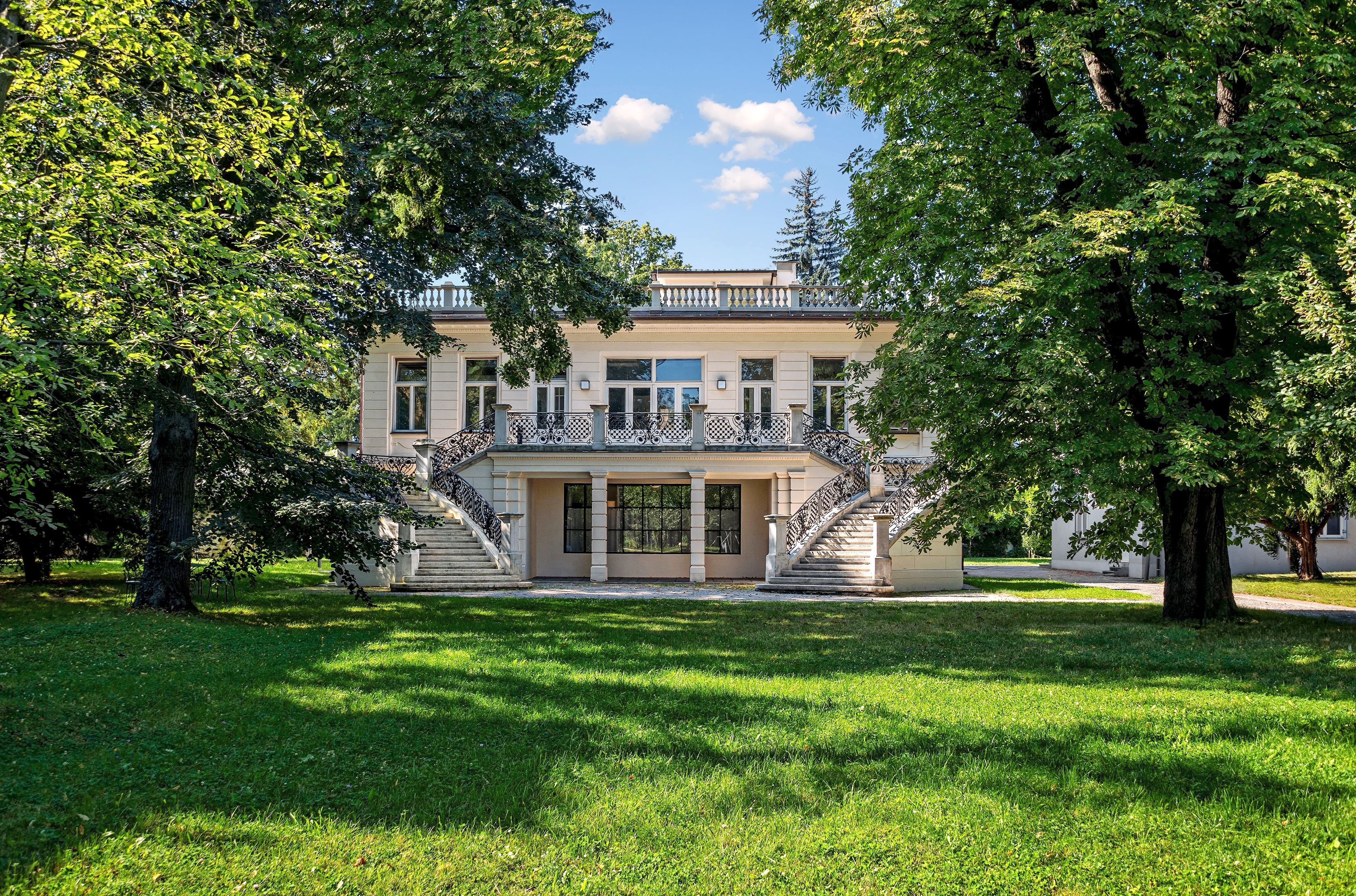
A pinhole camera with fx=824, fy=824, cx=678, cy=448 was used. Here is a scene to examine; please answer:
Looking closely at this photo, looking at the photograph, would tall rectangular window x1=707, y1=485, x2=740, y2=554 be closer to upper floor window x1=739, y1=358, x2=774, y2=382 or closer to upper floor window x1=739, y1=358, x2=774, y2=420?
upper floor window x1=739, y1=358, x2=774, y2=420

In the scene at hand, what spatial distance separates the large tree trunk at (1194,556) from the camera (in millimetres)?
12336

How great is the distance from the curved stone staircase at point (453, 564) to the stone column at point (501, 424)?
89.5 inches

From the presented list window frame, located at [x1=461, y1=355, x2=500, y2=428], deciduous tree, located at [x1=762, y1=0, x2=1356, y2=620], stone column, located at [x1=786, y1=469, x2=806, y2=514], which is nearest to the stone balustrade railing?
window frame, located at [x1=461, y1=355, x2=500, y2=428]

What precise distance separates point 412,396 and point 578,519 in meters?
6.15

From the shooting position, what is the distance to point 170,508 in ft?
41.2

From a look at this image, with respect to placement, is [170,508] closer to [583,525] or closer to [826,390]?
[583,525]

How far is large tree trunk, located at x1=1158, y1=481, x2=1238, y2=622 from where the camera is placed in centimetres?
1234

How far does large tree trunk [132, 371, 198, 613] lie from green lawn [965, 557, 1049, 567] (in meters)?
26.1

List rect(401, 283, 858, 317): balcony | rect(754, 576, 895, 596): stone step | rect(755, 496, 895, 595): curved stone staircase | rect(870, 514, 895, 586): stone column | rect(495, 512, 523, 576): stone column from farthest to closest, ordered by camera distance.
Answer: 1. rect(401, 283, 858, 317): balcony
2. rect(495, 512, 523, 576): stone column
3. rect(870, 514, 895, 586): stone column
4. rect(755, 496, 895, 595): curved stone staircase
5. rect(754, 576, 895, 596): stone step

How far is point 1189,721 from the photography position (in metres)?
6.54

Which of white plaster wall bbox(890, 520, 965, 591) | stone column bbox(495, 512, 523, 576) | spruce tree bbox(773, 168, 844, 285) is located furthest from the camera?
spruce tree bbox(773, 168, 844, 285)

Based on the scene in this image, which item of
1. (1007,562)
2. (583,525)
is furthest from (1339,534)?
(583,525)

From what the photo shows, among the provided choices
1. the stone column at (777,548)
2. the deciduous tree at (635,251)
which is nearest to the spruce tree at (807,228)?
the deciduous tree at (635,251)

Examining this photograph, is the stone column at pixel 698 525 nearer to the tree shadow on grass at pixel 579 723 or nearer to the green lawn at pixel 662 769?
the tree shadow on grass at pixel 579 723
